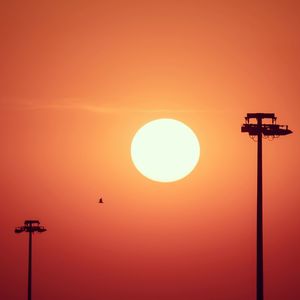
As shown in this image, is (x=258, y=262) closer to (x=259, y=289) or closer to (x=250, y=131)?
(x=259, y=289)

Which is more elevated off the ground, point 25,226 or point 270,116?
point 270,116

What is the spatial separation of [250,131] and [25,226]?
141 feet

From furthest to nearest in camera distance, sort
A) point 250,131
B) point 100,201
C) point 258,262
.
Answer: point 100,201, point 250,131, point 258,262

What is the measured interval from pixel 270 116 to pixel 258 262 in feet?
18.7

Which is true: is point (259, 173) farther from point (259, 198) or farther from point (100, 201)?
point (100, 201)

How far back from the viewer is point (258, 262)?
2656cm

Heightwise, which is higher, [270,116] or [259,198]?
[270,116]

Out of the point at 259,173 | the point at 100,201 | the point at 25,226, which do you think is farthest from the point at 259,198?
the point at 25,226

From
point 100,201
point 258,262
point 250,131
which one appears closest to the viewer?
point 258,262

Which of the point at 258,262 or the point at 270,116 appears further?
the point at 270,116

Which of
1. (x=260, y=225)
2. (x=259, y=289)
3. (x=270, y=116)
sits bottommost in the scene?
(x=259, y=289)

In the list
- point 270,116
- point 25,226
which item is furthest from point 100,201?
point 270,116

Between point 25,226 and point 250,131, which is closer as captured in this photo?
point 250,131

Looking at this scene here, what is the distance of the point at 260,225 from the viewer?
87.5 ft
